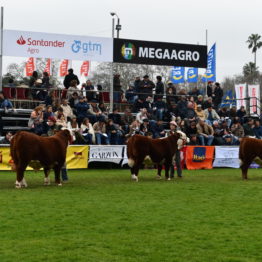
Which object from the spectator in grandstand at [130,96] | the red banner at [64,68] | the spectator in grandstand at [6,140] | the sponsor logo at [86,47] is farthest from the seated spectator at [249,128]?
the red banner at [64,68]

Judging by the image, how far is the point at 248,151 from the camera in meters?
20.2

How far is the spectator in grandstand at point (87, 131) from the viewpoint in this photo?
2462 cm

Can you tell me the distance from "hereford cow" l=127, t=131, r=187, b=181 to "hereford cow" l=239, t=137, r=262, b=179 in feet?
6.94

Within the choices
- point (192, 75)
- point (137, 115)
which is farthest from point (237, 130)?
point (192, 75)

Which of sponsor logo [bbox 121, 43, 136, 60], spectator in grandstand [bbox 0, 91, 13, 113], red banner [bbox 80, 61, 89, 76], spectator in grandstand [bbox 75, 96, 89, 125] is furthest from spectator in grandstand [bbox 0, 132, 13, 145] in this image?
red banner [bbox 80, 61, 89, 76]

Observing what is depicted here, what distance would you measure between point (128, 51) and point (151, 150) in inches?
450

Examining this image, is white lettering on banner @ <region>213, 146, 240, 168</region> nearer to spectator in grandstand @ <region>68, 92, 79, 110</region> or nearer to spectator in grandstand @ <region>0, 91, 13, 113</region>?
spectator in grandstand @ <region>68, 92, 79, 110</region>

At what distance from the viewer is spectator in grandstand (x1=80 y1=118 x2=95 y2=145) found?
24625 millimetres

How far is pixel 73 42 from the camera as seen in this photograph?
27875mm

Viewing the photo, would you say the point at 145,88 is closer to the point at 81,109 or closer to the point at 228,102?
the point at 81,109

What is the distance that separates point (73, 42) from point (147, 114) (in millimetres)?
5127

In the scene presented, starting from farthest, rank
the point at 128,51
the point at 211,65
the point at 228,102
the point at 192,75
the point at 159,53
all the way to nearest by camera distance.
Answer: the point at 228,102 → the point at 192,75 → the point at 211,65 → the point at 159,53 → the point at 128,51

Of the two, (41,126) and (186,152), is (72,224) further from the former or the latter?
(186,152)

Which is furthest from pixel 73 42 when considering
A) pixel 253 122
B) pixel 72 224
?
pixel 72 224
